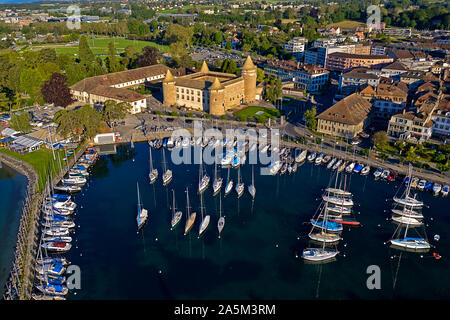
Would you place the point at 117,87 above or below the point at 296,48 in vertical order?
below

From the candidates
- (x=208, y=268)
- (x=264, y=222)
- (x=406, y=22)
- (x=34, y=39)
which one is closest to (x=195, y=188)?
(x=264, y=222)

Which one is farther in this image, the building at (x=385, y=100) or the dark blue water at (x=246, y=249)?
the building at (x=385, y=100)

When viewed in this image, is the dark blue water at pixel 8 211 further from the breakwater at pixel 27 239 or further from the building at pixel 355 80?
the building at pixel 355 80

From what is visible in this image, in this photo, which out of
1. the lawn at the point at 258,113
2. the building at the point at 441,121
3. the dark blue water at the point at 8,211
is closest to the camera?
the dark blue water at the point at 8,211

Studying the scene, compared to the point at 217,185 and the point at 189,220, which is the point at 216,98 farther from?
the point at 189,220

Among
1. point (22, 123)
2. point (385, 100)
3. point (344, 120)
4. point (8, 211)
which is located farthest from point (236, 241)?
point (385, 100)

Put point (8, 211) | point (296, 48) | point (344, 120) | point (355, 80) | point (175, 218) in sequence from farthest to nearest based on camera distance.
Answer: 1. point (296, 48)
2. point (355, 80)
3. point (344, 120)
4. point (8, 211)
5. point (175, 218)

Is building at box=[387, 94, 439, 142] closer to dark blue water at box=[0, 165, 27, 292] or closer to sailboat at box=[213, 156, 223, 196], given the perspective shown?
sailboat at box=[213, 156, 223, 196]

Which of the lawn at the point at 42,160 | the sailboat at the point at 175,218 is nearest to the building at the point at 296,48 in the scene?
the lawn at the point at 42,160
